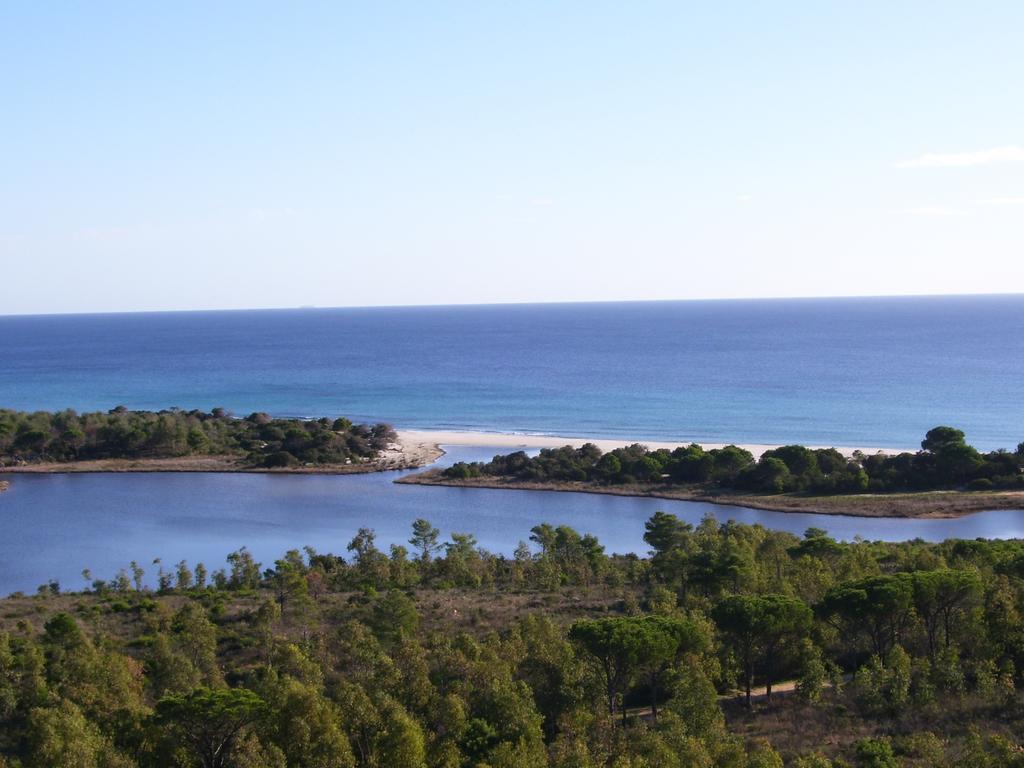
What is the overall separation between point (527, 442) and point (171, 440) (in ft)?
82.9

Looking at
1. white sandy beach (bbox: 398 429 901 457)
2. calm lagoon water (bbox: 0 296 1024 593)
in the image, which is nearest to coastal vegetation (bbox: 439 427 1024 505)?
calm lagoon water (bbox: 0 296 1024 593)

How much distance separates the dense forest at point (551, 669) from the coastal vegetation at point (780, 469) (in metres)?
24.5

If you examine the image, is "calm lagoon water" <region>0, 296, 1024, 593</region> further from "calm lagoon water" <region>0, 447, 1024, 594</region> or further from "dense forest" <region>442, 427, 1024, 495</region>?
"dense forest" <region>442, 427, 1024, 495</region>

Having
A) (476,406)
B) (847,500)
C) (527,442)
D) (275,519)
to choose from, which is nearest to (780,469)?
(847,500)

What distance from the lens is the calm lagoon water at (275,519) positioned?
44.1 meters

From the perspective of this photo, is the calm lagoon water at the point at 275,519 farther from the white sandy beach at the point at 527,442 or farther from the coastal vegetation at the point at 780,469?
the white sandy beach at the point at 527,442

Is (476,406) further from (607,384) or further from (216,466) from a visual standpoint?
(216,466)

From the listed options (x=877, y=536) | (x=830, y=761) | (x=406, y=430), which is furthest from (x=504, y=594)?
(x=406, y=430)

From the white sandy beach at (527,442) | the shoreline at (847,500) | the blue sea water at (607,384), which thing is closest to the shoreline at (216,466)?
the white sandy beach at (527,442)

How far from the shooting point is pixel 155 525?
50094 millimetres

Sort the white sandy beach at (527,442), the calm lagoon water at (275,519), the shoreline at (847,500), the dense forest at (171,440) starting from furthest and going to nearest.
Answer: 1. the dense forest at (171,440)
2. the white sandy beach at (527,442)
3. the shoreline at (847,500)
4. the calm lagoon water at (275,519)

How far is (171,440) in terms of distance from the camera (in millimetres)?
71188

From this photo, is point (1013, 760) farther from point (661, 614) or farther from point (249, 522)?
point (249, 522)

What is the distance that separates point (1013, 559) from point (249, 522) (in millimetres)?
35403
